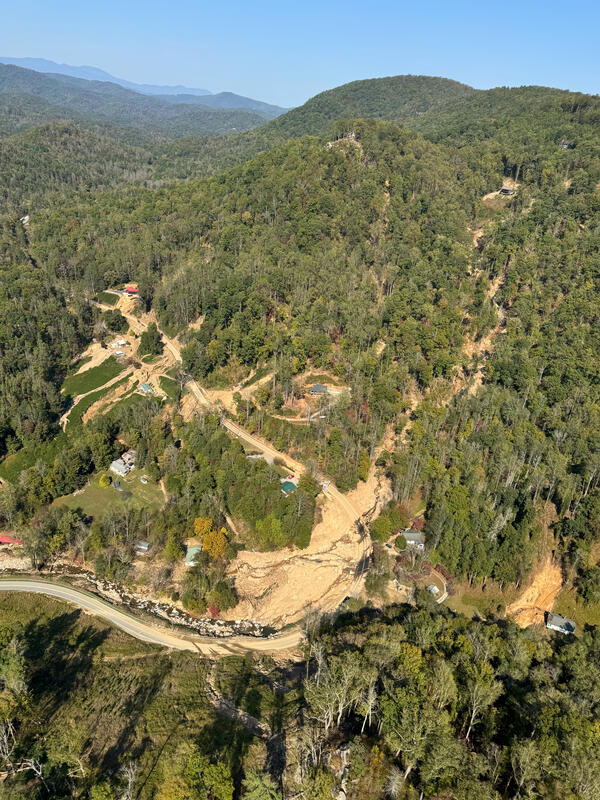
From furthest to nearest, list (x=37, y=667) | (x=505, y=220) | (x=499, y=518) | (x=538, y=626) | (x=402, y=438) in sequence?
(x=505, y=220)
(x=402, y=438)
(x=499, y=518)
(x=538, y=626)
(x=37, y=667)

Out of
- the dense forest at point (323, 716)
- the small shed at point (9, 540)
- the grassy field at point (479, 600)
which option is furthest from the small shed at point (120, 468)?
the grassy field at point (479, 600)

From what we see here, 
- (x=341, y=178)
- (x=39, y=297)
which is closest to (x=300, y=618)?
(x=39, y=297)

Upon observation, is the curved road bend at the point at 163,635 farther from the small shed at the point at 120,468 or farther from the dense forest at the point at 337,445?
the small shed at the point at 120,468

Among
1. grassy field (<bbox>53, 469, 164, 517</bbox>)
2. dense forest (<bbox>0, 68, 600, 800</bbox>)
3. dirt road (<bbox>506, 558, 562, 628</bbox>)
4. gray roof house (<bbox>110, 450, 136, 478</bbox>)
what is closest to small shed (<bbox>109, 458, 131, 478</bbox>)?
gray roof house (<bbox>110, 450, 136, 478</bbox>)

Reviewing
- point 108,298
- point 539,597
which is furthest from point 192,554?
point 108,298

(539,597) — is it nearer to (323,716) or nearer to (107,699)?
(323,716)

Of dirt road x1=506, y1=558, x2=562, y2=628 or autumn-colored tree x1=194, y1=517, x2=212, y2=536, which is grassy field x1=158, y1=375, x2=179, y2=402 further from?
dirt road x1=506, y1=558, x2=562, y2=628

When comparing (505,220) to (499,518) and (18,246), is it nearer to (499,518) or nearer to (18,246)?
(499,518)
